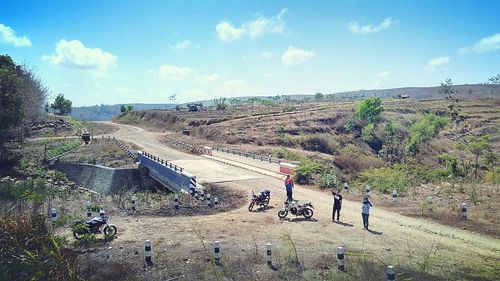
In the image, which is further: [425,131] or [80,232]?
[425,131]

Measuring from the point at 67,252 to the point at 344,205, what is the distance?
13061mm

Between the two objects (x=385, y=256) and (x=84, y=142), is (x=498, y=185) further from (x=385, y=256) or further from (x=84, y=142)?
(x=84, y=142)

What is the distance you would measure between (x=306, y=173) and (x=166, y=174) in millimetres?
11137

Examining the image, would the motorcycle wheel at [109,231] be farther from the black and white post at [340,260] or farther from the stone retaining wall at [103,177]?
the stone retaining wall at [103,177]

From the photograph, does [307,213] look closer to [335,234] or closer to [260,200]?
[335,234]

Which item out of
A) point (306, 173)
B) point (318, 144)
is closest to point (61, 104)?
point (318, 144)

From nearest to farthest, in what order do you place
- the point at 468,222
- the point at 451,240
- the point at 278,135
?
the point at 451,240 → the point at 468,222 → the point at 278,135

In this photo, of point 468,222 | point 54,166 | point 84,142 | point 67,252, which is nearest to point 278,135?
point 84,142

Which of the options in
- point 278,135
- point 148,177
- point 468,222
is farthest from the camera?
point 278,135

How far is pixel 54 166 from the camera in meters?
40.8

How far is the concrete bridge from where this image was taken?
84.3 ft

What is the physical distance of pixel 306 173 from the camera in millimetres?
27156

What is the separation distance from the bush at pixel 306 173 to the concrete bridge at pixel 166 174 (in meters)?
7.12

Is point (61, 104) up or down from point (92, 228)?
up
